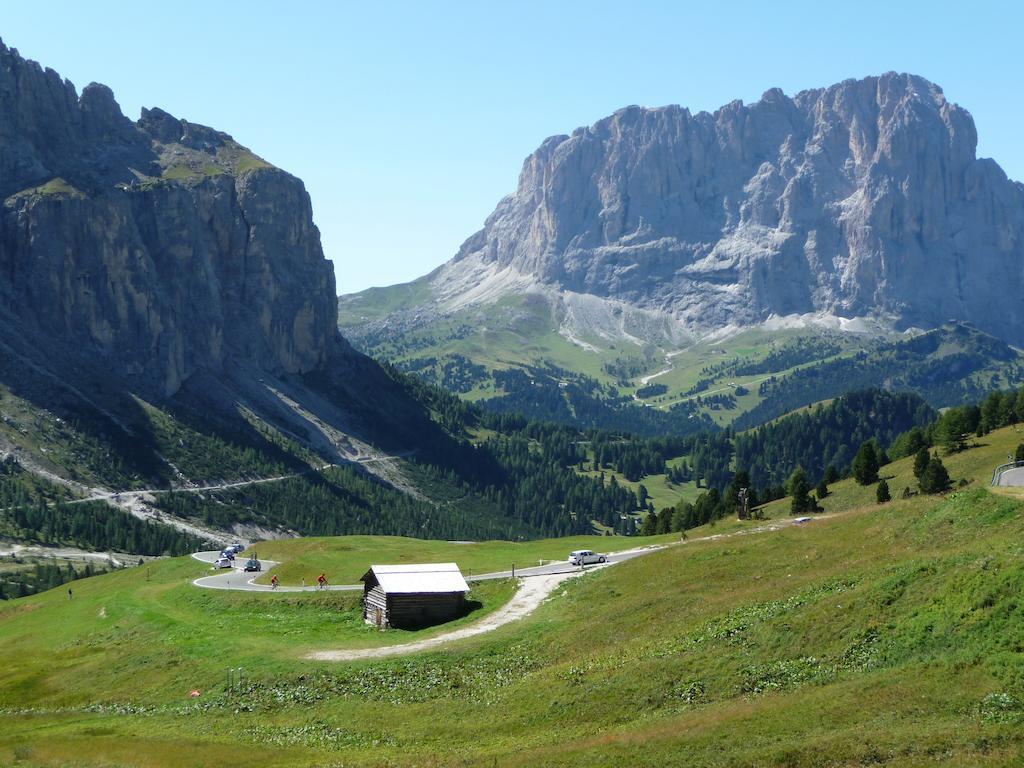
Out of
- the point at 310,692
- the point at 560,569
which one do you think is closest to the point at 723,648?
the point at 310,692

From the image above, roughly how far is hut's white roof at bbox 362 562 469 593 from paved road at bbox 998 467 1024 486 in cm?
3956

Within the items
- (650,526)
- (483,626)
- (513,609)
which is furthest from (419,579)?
(650,526)

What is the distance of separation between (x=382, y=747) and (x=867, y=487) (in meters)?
74.9

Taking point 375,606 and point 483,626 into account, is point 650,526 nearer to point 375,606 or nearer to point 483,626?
point 375,606

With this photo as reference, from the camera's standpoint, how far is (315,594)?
84.7m

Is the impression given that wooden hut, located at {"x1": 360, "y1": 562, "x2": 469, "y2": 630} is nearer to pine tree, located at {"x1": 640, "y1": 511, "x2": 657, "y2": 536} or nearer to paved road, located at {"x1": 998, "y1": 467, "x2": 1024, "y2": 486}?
paved road, located at {"x1": 998, "y1": 467, "x2": 1024, "y2": 486}

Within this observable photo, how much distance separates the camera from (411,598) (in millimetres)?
73500

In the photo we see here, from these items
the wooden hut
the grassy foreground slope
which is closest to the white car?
the grassy foreground slope

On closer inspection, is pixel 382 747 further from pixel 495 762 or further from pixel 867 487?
pixel 867 487

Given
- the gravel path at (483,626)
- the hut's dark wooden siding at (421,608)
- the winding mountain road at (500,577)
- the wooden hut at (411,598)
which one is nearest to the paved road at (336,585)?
the winding mountain road at (500,577)

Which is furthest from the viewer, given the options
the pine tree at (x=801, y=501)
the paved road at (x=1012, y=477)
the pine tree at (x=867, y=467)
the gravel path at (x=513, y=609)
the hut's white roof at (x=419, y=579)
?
the pine tree at (x=867, y=467)

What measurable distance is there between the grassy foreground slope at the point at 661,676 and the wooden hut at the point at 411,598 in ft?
11.7

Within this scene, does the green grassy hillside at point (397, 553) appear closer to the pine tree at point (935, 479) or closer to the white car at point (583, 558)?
the white car at point (583, 558)

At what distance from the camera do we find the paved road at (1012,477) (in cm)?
7588
